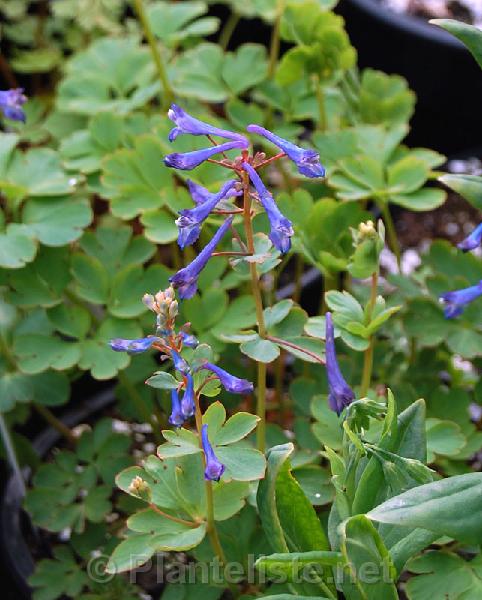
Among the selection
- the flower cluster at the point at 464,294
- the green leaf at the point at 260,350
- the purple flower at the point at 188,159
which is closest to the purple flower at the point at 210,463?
the green leaf at the point at 260,350

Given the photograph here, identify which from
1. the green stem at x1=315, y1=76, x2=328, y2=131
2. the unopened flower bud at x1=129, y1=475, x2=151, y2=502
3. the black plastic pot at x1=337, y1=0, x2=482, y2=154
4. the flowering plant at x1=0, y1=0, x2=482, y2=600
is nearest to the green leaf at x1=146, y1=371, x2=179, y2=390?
the flowering plant at x1=0, y1=0, x2=482, y2=600

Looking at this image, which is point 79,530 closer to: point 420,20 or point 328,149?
point 328,149

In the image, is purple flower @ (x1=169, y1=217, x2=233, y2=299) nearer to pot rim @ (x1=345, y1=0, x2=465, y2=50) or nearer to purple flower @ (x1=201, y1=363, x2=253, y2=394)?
purple flower @ (x1=201, y1=363, x2=253, y2=394)

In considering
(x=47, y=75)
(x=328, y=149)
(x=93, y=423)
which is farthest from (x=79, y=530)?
(x=47, y=75)

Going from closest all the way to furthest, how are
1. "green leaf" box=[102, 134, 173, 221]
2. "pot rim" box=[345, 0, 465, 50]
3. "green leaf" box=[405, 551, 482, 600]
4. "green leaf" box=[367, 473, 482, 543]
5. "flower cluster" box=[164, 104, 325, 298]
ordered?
"green leaf" box=[367, 473, 482, 543] < "flower cluster" box=[164, 104, 325, 298] < "green leaf" box=[405, 551, 482, 600] < "green leaf" box=[102, 134, 173, 221] < "pot rim" box=[345, 0, 465, 50]

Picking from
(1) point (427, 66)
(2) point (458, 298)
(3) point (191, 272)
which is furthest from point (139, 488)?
(1) point (427, 66)

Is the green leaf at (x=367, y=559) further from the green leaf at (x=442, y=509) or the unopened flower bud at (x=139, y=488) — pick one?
the unopened flower bud at (x=139, y=488)
